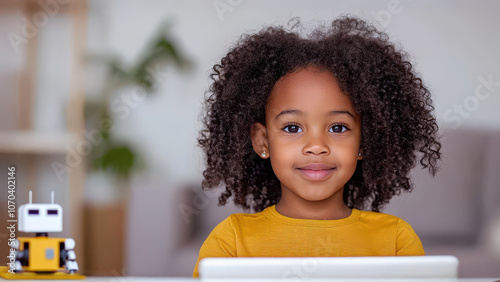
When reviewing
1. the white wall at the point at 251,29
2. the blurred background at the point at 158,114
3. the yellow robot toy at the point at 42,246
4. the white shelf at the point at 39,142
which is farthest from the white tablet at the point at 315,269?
the white shelf at the point at 39,142

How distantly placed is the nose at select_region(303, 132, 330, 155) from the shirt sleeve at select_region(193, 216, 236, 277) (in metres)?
0.28

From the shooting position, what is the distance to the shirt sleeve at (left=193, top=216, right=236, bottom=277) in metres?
1.45

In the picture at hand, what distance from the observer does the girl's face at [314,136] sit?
1448 millimetres

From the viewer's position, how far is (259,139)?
1.63 meters

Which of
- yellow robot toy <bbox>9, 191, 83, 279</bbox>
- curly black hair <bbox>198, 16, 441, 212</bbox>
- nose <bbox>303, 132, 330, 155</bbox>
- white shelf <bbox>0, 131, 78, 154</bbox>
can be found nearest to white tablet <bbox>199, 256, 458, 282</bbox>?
yellow robot toy <bbox>9, 191, 83, 279</bbox>

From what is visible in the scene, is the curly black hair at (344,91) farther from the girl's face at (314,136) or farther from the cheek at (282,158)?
the cheek at (282,158)

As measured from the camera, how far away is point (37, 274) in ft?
3.76

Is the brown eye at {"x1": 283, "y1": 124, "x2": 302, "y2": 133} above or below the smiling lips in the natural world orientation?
above

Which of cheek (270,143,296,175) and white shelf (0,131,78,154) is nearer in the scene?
cheek (270,143,296,175)

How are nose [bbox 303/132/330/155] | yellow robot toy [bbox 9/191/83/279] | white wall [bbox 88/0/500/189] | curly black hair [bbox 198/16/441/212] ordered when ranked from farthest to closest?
white wall [bbox 88/0/500/189]
curly black hair [bbox 198/16/441/212]
nose [bbox 303/132/330/155]
yellow robot toy [bbox 9/191/83/279]

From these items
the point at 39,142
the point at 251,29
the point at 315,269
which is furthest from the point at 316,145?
the point at 39,142

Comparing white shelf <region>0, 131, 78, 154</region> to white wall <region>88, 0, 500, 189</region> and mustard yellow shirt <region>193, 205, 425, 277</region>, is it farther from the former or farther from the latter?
mustard yellow shirt <region>193, 205, 425, 277</region>

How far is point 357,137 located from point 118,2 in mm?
2161

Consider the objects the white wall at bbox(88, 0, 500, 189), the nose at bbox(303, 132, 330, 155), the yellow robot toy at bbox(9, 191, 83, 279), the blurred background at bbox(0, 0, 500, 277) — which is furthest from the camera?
the white wall at bbox(88, 0, 500, 189)
